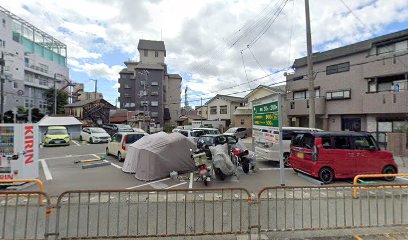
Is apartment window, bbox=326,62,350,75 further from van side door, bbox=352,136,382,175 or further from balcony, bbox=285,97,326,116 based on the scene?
van side door, bbox=352,136,382,175

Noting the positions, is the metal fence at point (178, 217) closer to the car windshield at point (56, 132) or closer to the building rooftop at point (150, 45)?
the car windshield at point (56, 132)

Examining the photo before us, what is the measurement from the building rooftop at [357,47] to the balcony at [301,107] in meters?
4.02

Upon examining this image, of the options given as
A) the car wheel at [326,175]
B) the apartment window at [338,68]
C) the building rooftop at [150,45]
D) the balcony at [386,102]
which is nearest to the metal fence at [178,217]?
the car wheel at [326,175]

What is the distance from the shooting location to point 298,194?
6.21 m

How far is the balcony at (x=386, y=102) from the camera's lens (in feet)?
47.9

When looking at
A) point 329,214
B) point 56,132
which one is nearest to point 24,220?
point 329,214

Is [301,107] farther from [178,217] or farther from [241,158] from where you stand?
[178,217]

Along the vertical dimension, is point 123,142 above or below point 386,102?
below

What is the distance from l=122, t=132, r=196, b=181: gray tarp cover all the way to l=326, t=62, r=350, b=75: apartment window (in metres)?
17.4

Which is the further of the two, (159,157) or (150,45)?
(150,45)

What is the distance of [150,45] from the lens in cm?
5197

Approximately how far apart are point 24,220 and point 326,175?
8194mm

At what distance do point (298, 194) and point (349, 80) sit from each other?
16.4 m

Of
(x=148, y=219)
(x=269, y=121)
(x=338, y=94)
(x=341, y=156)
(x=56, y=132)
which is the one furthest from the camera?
(x=338, y=94)
